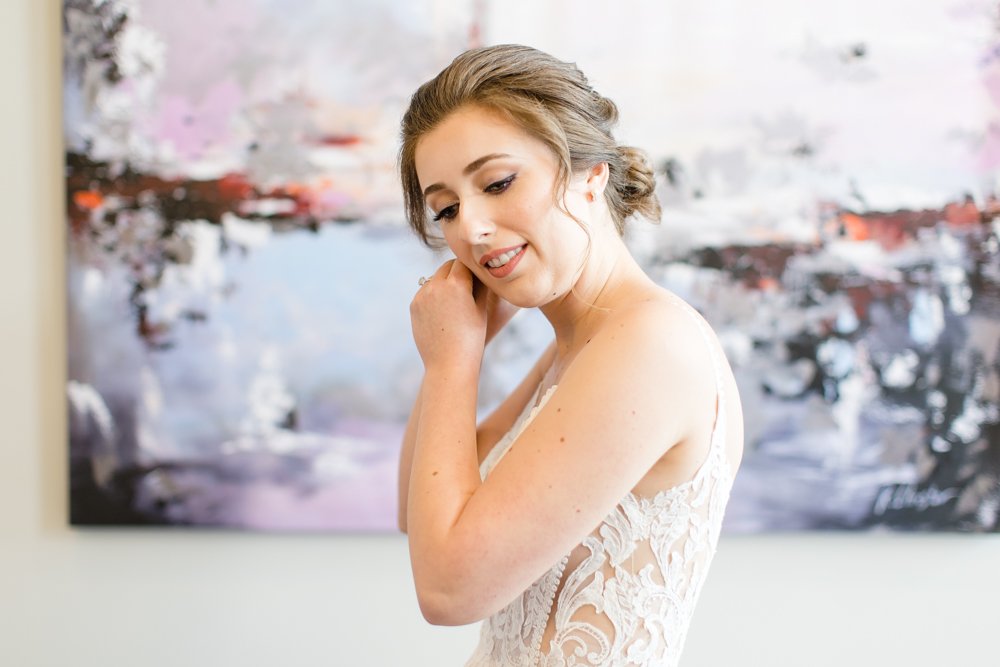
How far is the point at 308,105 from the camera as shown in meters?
1.75

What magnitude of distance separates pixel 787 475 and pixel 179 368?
1.26 meters

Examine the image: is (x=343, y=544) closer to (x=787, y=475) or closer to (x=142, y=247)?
(x=142, y=247)

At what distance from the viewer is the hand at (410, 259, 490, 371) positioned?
103 centimetres

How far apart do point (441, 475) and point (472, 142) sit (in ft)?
1.22

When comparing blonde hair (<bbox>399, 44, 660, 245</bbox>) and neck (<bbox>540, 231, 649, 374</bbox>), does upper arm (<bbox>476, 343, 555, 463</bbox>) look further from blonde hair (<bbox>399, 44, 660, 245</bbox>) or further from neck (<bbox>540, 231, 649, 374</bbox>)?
blonde hair (<bbox>399, 44, 660, 245</bbox>)

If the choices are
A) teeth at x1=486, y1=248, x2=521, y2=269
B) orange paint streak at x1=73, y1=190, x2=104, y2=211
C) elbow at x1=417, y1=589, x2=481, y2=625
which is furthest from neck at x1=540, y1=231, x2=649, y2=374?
orange paint streak at x1=73, y1=190, x2=104, y2=211

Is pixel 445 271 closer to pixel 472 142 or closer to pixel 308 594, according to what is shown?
pixel 472 142

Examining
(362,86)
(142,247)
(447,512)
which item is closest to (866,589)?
(447,512)

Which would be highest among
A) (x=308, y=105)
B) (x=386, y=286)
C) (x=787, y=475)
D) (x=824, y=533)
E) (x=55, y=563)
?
(x=308, y=105)

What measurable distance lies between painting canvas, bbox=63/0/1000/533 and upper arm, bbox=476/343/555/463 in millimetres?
426

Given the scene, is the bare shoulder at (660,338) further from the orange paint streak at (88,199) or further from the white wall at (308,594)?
the orange paint streak at (88,199)

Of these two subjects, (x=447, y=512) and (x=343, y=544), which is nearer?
(x=447, y=512)

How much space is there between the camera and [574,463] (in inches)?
33.3

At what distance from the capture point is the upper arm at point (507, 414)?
1311 mm
